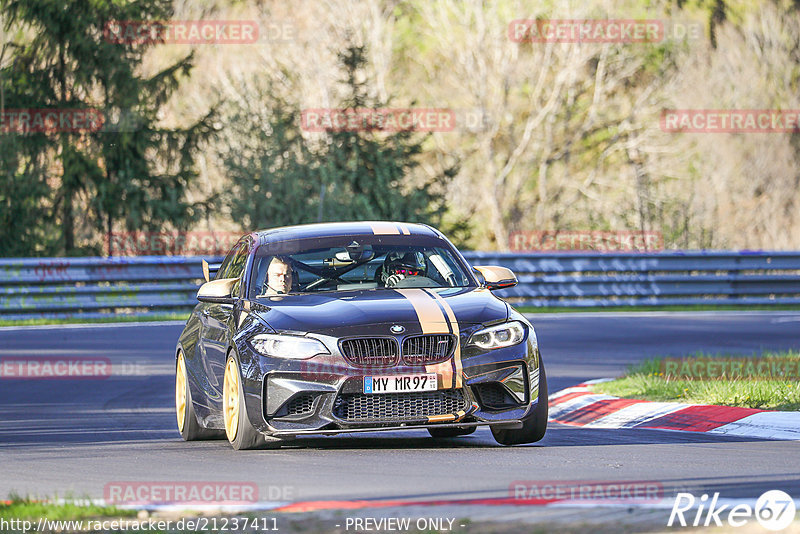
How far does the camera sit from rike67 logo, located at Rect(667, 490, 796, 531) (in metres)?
5.96

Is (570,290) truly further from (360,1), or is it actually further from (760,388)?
(360,1)

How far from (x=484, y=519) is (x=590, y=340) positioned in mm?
13342

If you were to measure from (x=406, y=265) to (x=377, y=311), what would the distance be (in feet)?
4.16

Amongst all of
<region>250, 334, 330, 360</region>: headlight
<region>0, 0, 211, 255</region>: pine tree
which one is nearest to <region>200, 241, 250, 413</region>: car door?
<region>250, 334, 330, 360</region>: headlight

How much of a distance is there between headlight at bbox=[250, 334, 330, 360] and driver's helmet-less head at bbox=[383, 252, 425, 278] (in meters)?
1.43

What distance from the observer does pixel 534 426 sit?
9414mm

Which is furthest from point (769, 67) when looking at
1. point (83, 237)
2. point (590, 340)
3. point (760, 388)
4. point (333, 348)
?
point (333, 348)

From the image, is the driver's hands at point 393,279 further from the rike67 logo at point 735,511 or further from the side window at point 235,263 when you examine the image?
the rike67 logo at point 735,511

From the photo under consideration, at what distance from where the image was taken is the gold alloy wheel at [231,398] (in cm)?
942

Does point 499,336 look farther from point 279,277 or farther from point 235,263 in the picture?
Answer: point 235,263

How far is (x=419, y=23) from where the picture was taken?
2029 inches

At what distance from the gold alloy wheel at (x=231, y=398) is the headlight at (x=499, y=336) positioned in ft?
5.20

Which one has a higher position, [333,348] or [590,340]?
[333,348]

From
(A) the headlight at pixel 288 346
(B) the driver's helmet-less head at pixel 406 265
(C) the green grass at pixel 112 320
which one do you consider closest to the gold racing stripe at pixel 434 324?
(A) the headlight at pixel 288 346
